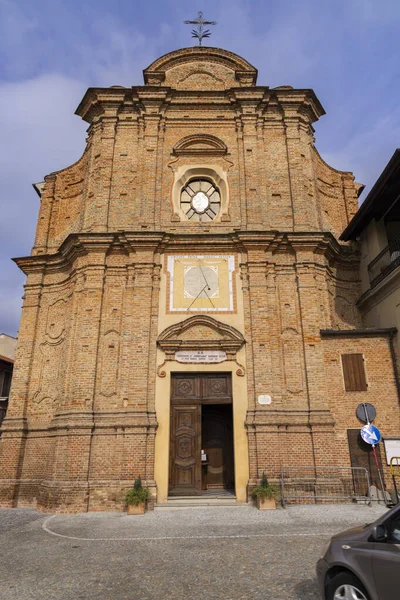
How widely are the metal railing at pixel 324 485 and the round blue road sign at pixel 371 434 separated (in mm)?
823

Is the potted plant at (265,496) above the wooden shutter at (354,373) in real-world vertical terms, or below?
below

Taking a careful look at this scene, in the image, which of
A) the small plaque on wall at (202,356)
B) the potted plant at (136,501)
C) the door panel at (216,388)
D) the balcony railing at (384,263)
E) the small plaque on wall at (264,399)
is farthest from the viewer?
the balcony railing at (384,263)

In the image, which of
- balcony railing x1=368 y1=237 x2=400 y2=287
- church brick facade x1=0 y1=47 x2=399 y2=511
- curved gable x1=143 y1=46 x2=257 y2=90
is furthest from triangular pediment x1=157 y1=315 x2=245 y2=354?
curved gable x1=143 y1=46 x2=257 y2=90

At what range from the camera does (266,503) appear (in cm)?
1077

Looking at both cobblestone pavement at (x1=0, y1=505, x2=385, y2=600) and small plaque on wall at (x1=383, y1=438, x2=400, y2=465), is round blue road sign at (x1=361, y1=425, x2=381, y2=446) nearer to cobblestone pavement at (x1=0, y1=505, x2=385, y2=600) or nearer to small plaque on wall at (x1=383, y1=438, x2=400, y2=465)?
small plaque on wall at (x1=383, y1=438, x2=400, y2=465)

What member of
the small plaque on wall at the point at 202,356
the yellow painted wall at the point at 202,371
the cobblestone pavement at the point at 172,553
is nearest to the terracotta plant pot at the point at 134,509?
the cobblestone pavement at the point at 172,553

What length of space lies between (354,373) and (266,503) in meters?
4.78

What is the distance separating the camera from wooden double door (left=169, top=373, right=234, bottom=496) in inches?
477

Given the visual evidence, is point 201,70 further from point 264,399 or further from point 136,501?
point 136,501

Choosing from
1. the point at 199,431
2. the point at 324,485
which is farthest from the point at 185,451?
the point at 324,485

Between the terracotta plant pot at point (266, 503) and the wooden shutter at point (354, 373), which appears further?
the wooden shutter at point (354, 373)

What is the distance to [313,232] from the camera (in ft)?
47.0

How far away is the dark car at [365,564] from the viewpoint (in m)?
3.62

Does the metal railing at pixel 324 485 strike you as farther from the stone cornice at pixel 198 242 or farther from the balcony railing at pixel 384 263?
the stone cornice at pixel 198 242
